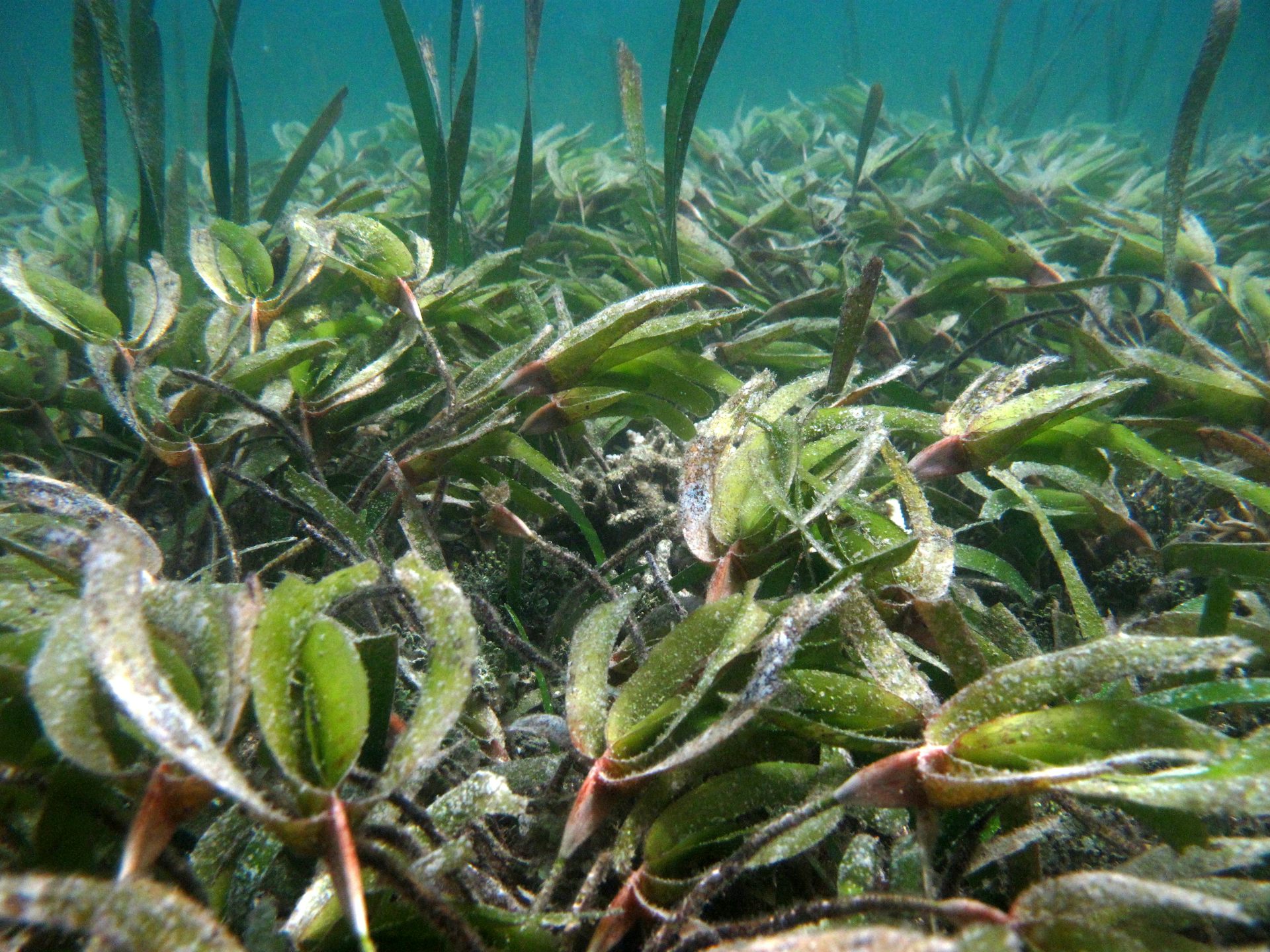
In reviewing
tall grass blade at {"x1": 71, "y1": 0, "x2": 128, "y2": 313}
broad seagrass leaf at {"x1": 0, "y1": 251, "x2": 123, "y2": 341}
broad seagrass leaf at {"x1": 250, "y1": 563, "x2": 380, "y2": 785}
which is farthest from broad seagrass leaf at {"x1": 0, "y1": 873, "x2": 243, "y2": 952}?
tall grass blade at {"x1": 71, "y1": 0, "x2": 128, "y2": 313}

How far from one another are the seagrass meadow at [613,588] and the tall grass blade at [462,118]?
0.02 meters

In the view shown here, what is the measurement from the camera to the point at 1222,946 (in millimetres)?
544

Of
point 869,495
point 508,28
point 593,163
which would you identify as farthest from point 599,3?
point 869,495

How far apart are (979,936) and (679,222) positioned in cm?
248

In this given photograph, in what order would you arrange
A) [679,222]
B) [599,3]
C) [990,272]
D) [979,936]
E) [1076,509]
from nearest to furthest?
[979,936] → [1076,509] → [990,272] → [679,222] → [599,3]

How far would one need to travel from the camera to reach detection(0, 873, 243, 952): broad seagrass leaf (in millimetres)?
353

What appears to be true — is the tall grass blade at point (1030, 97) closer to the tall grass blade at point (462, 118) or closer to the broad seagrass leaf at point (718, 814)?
the tall grass blade at point (462, 118)

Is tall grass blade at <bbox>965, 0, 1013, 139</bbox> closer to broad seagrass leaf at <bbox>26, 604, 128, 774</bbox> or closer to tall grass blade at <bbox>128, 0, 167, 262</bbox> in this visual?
tall grass blade at <bbox>128, 0, 167, 262</bbox>

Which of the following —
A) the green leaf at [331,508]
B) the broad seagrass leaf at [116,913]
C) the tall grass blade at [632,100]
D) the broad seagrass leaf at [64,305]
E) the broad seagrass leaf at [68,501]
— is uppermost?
the tall grass blade at [632,100]

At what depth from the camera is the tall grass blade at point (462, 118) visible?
6.78 ft

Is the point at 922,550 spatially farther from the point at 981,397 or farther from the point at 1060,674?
the point at 981,397

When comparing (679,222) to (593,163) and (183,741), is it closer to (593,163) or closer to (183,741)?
(593,163)

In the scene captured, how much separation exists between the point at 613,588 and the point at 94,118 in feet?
6.74

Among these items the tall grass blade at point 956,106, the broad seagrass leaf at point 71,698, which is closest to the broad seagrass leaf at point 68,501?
the broad seagrass leaf at point 71,698
